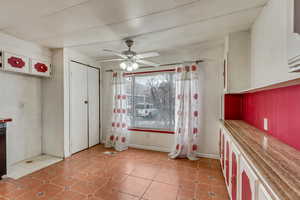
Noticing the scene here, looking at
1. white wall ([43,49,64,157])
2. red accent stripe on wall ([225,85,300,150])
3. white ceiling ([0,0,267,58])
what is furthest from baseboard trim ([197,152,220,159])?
white wall ([43,49,64,157])

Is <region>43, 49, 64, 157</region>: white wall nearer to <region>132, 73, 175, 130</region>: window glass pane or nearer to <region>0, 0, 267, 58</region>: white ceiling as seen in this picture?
<region>0, 0, 267, 58</region>: white ceiling

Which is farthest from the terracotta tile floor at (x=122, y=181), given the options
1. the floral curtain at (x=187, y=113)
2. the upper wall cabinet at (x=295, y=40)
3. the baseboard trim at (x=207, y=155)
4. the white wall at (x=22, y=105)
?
the upper wall cabinet at (x=295, y=40)

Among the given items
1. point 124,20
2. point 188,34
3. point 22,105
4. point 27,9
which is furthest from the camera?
point 22,105

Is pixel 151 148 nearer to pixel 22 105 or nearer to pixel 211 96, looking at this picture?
pixel 211 96

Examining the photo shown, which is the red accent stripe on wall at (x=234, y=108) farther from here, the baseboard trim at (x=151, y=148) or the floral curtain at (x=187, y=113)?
the baseboard trim at (x=151, y=148)

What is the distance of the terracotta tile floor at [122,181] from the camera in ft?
6.57

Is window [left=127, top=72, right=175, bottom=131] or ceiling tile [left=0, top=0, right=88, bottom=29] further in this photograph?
window [left=127, top=72, right=175, bottom=131]

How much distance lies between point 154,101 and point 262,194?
310 cm

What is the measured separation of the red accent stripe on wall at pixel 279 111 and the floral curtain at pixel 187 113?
1.04 m

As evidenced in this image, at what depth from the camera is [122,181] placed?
7.73 ft

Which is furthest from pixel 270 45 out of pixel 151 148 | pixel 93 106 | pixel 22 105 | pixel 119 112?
pixel 22 105

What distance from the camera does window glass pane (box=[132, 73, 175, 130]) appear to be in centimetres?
367

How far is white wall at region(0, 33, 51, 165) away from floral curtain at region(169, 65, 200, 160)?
313cm

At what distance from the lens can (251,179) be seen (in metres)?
1.01
